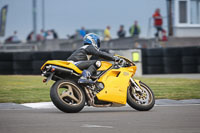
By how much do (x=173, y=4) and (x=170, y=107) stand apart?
1872cm

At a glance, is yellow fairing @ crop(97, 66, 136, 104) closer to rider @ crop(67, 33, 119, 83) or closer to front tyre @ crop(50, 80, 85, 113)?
rider @ crop(67, 33, 119, 83)

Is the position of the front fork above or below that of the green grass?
above

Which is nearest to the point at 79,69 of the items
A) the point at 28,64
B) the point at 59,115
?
the point at 59,115

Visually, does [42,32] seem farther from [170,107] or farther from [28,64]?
[170,107]

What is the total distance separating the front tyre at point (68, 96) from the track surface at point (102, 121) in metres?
0.14

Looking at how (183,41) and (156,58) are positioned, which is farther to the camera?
(183,41)

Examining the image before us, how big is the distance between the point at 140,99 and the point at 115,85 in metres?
0.54

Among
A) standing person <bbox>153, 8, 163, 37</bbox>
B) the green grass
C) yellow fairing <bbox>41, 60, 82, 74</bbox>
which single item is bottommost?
the green grass

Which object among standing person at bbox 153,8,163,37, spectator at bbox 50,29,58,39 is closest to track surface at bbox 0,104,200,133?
standing person at bbox 153,8,163,37

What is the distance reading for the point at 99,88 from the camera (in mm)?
8656

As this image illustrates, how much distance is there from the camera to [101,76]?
8773 mm

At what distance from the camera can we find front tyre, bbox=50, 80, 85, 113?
26.4 feet

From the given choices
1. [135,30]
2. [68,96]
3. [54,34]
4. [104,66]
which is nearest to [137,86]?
[104,66]

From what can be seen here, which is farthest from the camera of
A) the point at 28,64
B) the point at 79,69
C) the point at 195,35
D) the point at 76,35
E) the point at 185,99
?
the point at 76,35
